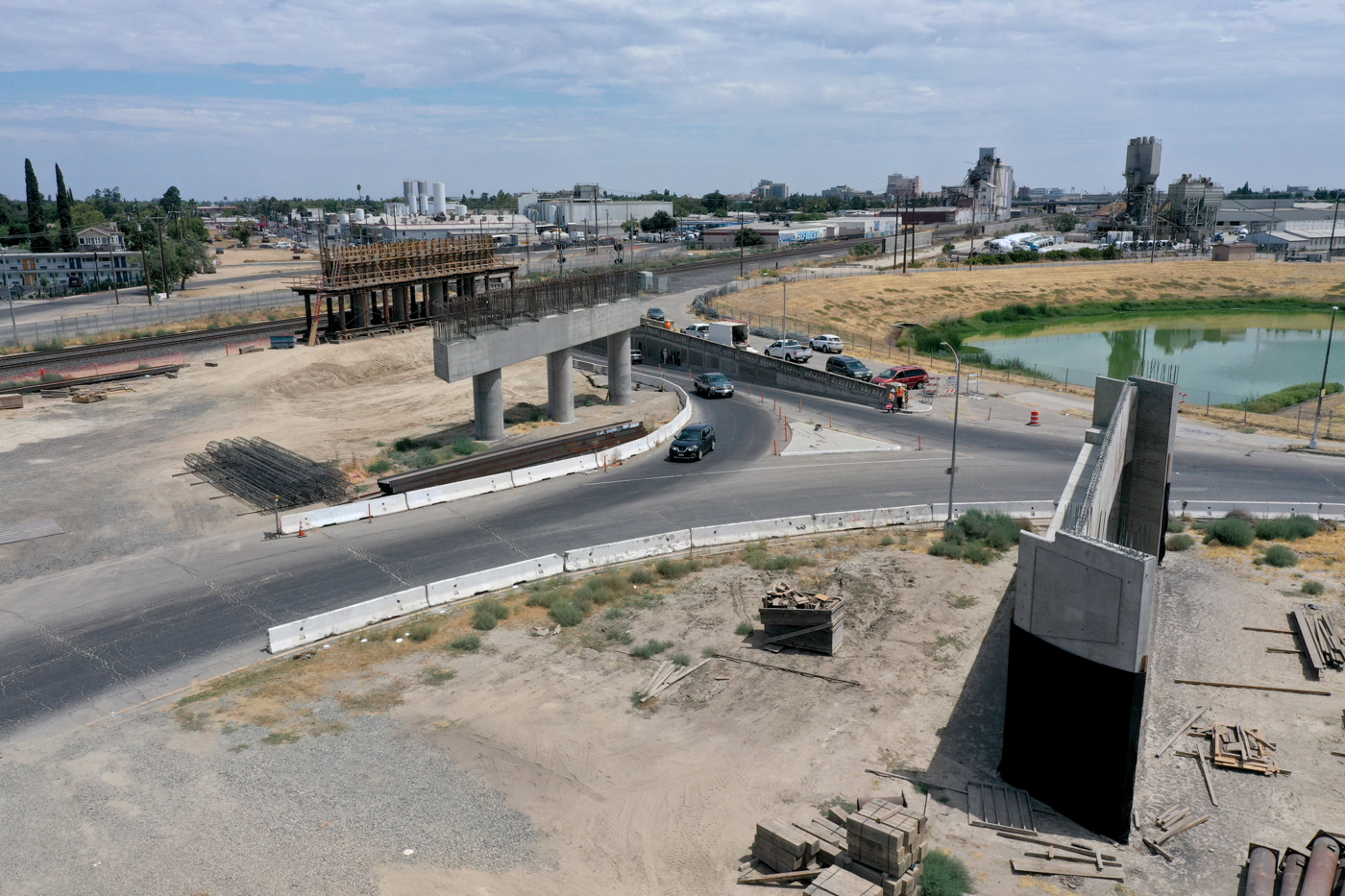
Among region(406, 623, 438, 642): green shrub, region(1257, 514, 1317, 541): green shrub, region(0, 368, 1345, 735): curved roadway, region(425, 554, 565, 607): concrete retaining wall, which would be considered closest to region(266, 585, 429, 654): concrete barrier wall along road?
region(425, 554, 565, 607): concrete retaining wall

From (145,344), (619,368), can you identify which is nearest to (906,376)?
(619,368)

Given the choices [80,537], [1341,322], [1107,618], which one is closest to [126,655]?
[80,537]

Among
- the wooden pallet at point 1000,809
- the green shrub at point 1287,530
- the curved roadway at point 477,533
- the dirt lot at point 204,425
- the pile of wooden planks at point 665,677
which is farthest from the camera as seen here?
the green shrub at point 1287,530

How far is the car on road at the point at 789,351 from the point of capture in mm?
61531

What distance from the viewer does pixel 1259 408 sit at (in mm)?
56875

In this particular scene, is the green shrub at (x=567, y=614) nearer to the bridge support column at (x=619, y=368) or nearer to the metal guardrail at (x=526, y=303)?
the metal guardrail at (x=526, y=303)

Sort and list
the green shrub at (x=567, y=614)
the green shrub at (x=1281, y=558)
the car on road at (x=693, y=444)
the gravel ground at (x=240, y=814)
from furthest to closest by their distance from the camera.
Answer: the car on road at (x=693, y=444)
the green shrub at (x=1281, y=558)
the green shrub at (x=567, y=614)
the gravel ground at (x=240, y=814)

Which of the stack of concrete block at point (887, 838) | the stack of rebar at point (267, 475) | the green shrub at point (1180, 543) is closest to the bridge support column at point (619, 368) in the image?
the stack of rebar at point (267, 475)

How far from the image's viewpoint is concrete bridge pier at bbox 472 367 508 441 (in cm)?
4153

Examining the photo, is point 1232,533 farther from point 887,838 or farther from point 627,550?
point 887,838

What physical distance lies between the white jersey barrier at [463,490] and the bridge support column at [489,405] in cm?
498

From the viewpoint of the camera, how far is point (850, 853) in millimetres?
15570

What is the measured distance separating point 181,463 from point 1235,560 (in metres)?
39.6

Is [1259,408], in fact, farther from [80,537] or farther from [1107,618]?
[80,537]
